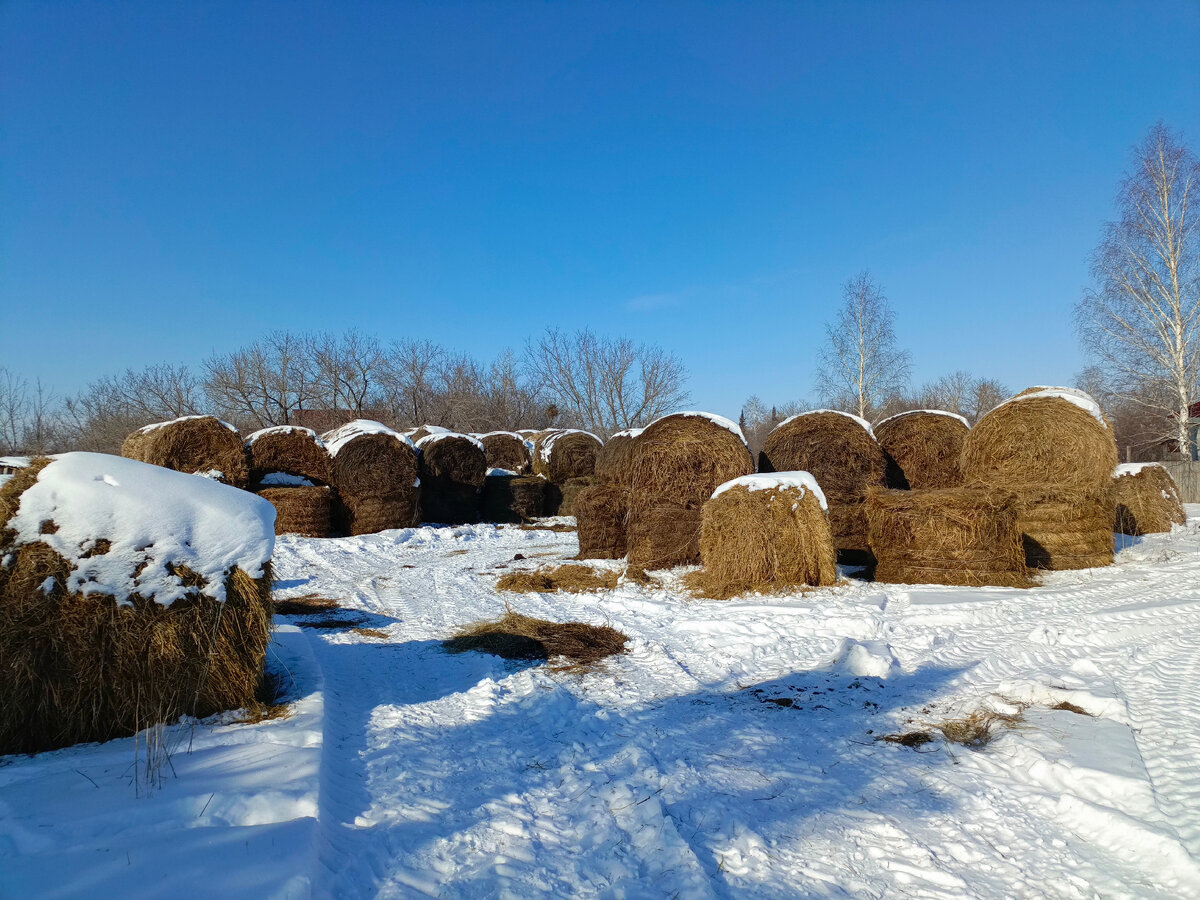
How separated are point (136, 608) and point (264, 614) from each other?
78 centimetres

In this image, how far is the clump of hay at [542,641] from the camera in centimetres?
639

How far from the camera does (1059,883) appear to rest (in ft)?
9.32

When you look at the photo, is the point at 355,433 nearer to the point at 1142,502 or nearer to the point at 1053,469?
the point at 1053,469

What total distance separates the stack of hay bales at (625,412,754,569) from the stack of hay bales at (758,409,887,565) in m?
1.22

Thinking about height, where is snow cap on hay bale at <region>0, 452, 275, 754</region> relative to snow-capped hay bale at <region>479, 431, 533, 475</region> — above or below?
below

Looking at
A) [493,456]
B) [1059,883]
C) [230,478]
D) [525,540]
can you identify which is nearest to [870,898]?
[1059,883]

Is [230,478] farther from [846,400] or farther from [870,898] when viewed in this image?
[846,400]

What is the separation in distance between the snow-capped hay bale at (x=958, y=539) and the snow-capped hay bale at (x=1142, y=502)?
6847 millimetres

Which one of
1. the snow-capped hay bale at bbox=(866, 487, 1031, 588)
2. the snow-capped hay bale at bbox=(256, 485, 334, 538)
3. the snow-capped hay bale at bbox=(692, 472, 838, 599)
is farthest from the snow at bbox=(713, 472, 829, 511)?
the snow-capped hay bale at bbox=(256, 485, 334, 538)

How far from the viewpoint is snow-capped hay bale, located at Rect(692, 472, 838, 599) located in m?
8.95

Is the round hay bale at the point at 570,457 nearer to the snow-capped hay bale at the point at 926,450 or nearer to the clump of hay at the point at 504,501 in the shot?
the clump of hay at the point at 504,501

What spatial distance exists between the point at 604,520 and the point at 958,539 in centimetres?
567

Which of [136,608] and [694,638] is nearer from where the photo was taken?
[136,608]

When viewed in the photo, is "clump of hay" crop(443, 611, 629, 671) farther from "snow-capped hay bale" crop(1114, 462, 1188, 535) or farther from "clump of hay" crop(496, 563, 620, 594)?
"snow-capped hay bale" crop(1114, 462, 1188, 535)
